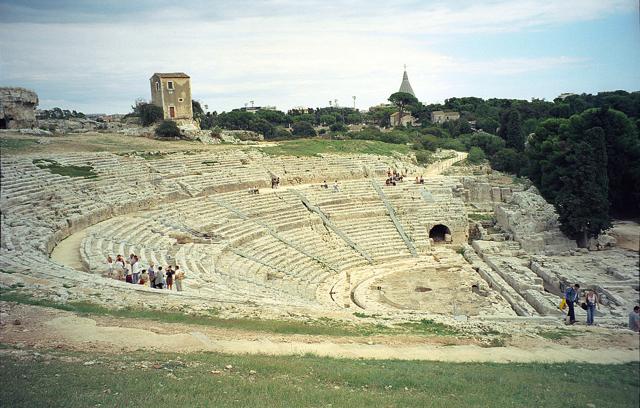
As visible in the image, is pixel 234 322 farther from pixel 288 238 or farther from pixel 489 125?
pixel 489 125

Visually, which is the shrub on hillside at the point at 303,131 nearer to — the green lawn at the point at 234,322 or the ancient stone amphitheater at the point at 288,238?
the ancient stone amphitheater at the point at 288,238

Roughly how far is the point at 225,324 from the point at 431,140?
122 feet

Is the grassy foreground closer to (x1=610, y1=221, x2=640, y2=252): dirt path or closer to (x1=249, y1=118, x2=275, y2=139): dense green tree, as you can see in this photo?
(x1=610, y1=221, x2=640, y2=252): dirt path

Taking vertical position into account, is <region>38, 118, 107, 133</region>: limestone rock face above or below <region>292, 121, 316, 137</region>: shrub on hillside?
above

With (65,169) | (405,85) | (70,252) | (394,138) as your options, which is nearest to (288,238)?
(70,252)

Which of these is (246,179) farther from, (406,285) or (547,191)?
(547,191)

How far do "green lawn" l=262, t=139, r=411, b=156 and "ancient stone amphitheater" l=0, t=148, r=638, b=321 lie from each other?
1.62 m

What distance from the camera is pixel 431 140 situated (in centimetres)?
4591

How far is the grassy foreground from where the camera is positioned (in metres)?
7.19

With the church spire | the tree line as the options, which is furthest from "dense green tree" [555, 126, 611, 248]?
the church spire

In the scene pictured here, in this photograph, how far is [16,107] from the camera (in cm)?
3238

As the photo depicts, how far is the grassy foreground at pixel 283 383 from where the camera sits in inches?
283

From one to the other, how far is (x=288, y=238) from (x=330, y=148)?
Answer: 14.6 metres

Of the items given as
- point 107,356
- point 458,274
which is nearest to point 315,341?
point 107,356
